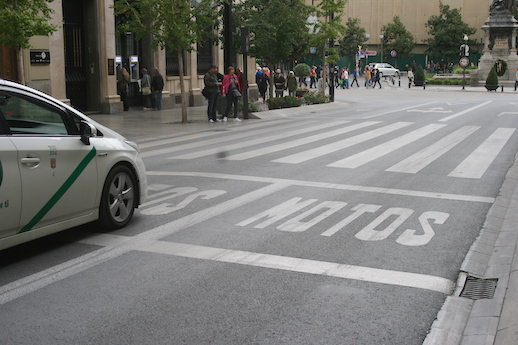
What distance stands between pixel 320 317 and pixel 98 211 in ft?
10.2

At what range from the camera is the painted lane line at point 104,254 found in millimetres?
5340

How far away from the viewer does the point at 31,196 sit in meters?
5.89

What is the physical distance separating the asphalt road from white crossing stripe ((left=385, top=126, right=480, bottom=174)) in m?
0.12

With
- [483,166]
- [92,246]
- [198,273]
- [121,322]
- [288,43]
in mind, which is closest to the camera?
[121,322]

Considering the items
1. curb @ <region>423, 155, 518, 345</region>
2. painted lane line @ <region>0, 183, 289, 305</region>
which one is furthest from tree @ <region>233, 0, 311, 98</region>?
curb @ <region>423, 155, 518, 345</region>

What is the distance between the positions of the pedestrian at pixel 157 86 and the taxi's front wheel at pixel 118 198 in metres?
20.0

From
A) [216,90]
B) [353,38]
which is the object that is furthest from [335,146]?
[353,38]

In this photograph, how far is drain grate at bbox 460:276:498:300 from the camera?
545 cm

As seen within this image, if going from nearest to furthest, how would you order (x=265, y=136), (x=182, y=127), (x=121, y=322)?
(x=121, y=322) < (x=265, y=136) < (x=182, y=127)

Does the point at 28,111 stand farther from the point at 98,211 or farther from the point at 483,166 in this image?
the point at 483,166

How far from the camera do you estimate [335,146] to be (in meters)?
14.9

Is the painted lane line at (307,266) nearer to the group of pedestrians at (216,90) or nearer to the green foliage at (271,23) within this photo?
the group of pedestrians at (216,90)

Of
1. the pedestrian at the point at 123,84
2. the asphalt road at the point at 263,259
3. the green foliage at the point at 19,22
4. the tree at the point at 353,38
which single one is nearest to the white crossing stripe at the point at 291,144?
the asphalt road at the point at 263,259

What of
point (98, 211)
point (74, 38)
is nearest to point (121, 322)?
point (98, 211)
